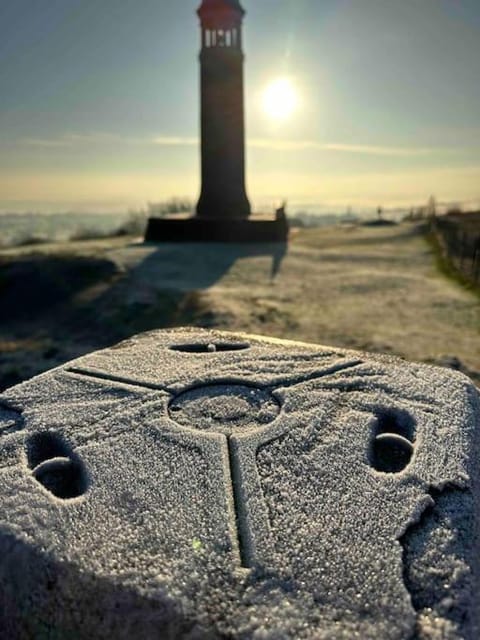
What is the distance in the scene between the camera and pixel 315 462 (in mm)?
1689

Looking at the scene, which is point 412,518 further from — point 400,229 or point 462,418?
point 400,229

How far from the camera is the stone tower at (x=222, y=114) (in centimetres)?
1336

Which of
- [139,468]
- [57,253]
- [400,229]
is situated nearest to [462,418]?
[139,468]

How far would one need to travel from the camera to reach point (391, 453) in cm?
181

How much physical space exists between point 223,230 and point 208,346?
1081cm

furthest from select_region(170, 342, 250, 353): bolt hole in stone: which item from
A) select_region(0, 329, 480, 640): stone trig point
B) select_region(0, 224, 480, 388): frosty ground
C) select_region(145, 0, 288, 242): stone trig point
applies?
select_region(145, 0, 288, 242): stone trig point

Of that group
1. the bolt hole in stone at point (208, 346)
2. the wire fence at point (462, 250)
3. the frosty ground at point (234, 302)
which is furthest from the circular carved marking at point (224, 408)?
the wire fence at point (462, 250)

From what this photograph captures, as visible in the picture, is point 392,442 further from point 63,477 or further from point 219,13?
point 219,13

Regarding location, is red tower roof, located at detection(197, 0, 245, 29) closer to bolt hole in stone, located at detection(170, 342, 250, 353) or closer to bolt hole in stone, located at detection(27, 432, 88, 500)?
bolt hole in stone, located at detection(170, 342, 250, 353)

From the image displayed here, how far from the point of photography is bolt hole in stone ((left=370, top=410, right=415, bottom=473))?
1.75 meters

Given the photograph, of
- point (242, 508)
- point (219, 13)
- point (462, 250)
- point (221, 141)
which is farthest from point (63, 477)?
point (219, 13)

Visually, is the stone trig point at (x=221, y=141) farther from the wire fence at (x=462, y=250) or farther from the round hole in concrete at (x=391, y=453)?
the round hole in concrete at (x=391, y=453)

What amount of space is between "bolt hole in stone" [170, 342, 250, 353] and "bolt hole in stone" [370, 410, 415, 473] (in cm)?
101

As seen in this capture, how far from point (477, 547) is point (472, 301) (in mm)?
6227
